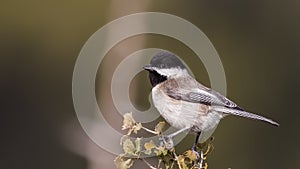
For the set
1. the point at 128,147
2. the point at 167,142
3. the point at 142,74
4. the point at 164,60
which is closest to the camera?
the point at 128,147

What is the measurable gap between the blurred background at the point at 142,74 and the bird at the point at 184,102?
156 centimetres

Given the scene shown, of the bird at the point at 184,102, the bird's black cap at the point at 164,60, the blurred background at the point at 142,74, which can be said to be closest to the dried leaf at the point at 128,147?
the bird at the point at 184,102

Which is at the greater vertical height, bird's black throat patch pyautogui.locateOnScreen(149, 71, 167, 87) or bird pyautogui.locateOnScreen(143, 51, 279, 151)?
bird's black throat patch pyautogui.locateOnScreen(149, 71, 167, 87)

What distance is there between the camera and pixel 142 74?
3480 millimetres

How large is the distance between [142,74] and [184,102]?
5.31ft

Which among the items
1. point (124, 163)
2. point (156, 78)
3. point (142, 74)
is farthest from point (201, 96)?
point (142, 74)

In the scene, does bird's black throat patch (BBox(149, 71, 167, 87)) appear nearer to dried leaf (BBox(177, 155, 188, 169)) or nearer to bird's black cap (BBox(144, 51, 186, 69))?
bird's black cap (BBox(144, 51, 186, 69))

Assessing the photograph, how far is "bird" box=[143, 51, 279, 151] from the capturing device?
1.80 metres

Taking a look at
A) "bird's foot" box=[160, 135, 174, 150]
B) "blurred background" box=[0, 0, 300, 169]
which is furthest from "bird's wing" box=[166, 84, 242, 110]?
"blurred background" box=[0, 0, 300, 169]

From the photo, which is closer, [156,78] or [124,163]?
[124,163]

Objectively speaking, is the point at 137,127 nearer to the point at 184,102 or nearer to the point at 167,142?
the point at 167,142

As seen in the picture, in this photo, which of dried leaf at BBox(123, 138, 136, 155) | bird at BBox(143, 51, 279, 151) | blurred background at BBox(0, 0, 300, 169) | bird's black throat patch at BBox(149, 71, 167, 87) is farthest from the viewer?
blurred background at BBox(0, 0, 300, 169)

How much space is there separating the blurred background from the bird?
156 cm

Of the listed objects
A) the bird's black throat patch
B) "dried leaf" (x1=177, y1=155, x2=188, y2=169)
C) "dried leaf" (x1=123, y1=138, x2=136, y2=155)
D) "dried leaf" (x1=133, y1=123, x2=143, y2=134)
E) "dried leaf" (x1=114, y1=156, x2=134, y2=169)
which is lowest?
"dried leaf" (x1=177, y1=155, x2=188, y2=169)
